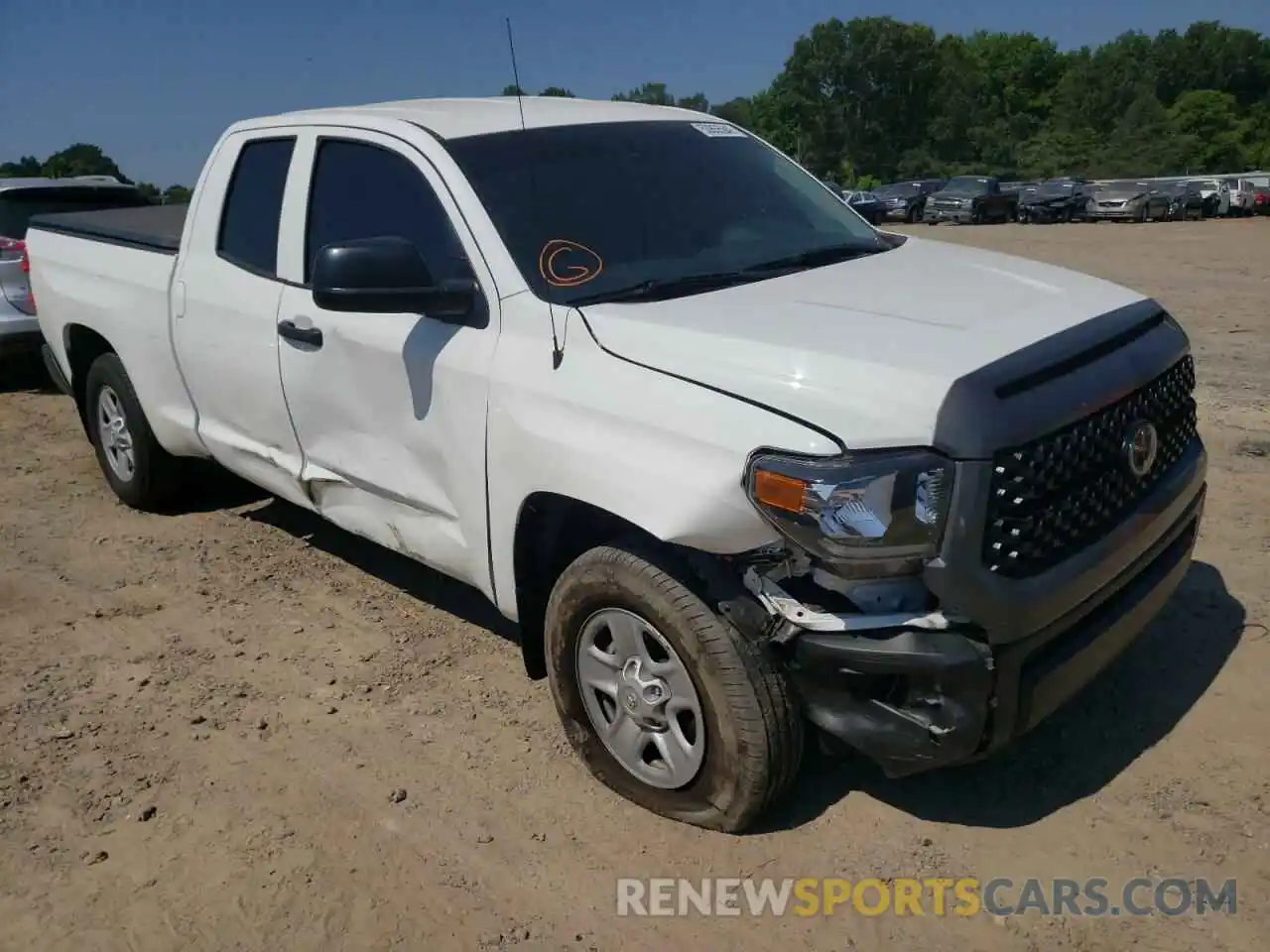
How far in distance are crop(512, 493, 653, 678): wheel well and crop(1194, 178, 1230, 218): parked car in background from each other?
4094 centimetres

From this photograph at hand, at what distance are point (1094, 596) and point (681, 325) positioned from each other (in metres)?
1.29

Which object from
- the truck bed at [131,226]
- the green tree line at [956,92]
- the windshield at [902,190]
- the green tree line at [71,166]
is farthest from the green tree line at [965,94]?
the truck bed at [131,226]

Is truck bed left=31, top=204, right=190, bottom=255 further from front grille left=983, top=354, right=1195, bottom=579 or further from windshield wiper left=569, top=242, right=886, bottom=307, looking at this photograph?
front grille left=983, top=354, right=1195, bottom=579

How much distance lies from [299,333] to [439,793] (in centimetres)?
174

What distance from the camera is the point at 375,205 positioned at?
156 inches

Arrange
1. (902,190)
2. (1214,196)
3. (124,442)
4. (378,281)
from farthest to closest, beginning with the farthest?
(902,190), (1214,196), (124,442), (378,281)

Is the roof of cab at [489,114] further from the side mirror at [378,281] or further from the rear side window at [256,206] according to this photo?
the side mirror at [378,281]

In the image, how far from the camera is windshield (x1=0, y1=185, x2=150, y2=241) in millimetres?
9023

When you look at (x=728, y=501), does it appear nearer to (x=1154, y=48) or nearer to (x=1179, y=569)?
(x=1179, y=569)

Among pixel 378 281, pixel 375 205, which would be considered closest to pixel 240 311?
pixel 375 205

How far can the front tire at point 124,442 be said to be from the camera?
5.65m

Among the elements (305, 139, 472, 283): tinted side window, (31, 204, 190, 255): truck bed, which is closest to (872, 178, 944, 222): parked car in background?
(31, 204, 190, 255): truck bed

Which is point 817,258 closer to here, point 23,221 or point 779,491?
point 779,491

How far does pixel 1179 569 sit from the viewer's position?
3436mm
